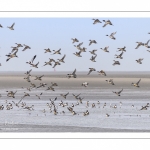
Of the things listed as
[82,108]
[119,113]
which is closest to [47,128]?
[119,113]
